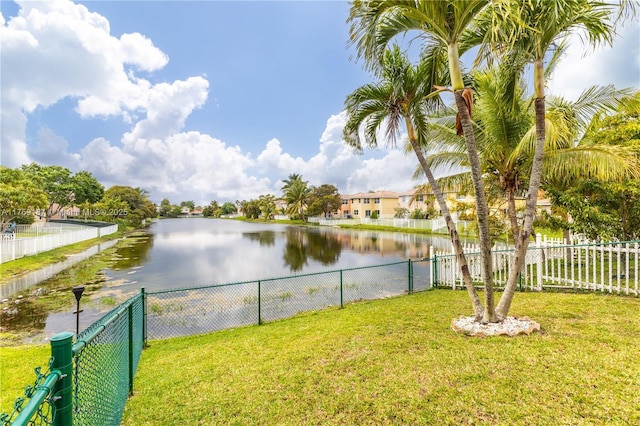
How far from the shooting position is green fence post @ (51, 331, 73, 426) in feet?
5.94

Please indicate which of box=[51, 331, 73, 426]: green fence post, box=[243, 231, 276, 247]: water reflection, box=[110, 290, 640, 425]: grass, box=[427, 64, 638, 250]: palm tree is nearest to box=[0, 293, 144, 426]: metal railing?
box=[51, 331, 73, 426]: green fence post

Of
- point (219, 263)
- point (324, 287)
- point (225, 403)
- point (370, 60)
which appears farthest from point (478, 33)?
point (219, 263)

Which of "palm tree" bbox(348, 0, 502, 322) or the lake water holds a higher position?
"palm tree" bbox(348, 0, 502, 322)

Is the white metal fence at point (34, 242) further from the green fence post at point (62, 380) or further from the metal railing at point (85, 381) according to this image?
the green fence post at point (62, 380)

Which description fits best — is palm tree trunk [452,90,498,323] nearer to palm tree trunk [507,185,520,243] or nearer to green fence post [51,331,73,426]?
palm tree trunk [507,185,520,243]

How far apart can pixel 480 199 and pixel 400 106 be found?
9.29 ft

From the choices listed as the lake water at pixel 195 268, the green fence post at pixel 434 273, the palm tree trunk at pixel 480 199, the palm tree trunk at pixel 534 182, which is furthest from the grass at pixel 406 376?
the lake water at pixel 195 268

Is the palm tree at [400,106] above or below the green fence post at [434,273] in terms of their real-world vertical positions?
above

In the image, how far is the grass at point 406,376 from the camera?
3.09m

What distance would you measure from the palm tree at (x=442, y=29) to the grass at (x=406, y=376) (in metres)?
1.26

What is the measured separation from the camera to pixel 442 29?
4.67 m

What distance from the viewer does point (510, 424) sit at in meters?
2.82

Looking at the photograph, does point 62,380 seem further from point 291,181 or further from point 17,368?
point 291,181

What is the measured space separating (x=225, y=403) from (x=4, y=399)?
3.06 meters
